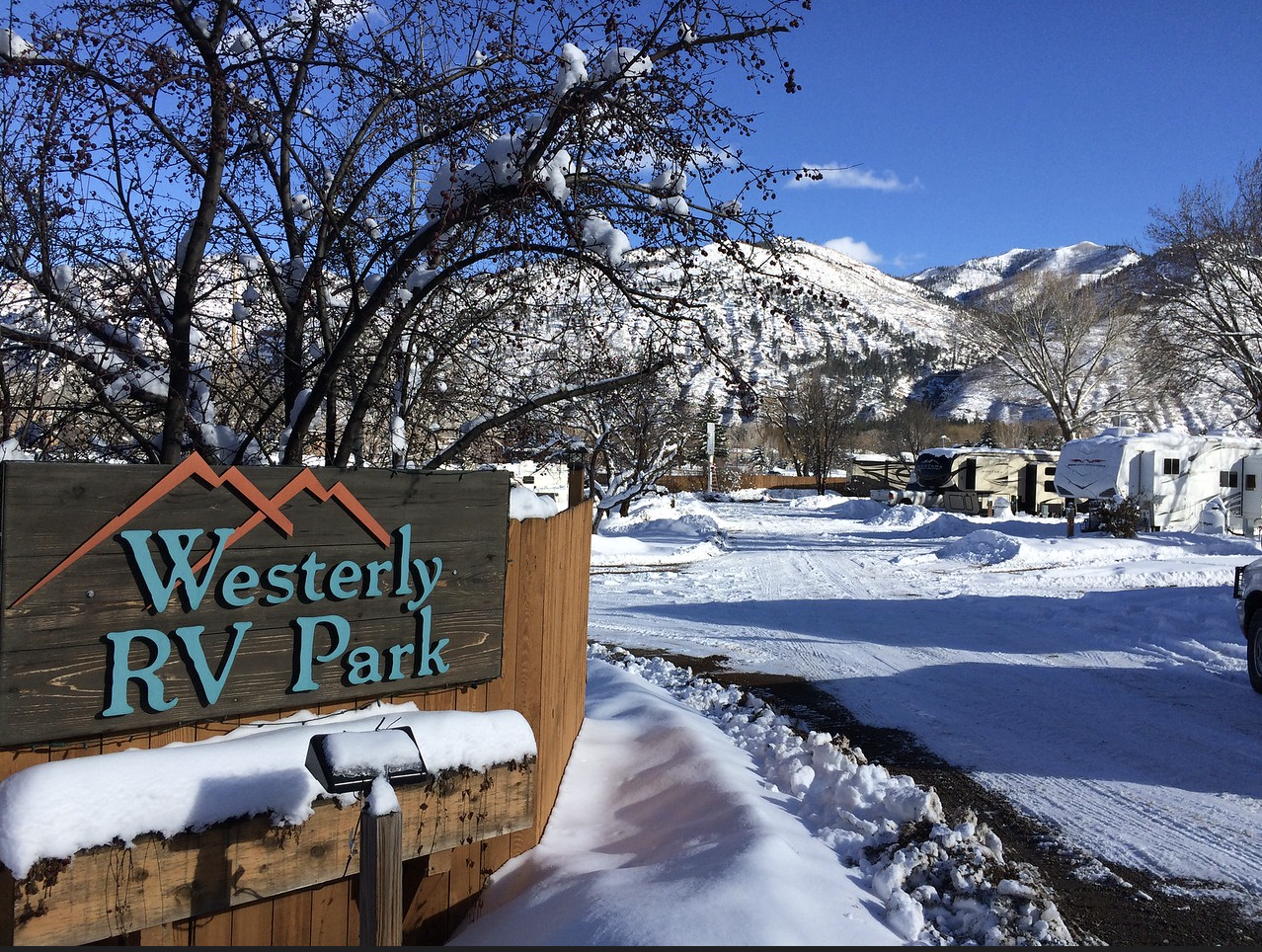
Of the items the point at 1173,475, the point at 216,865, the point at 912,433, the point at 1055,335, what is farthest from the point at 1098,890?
the point at 912,433

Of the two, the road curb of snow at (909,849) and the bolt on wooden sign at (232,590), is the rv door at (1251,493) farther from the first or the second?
the bolt on wooden sign at (232,590)

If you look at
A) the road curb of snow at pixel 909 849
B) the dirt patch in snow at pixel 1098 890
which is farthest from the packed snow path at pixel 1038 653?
the road curb of snow at pixel 909 849

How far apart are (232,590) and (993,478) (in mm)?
40695

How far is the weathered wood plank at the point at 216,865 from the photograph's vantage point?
8.68ft

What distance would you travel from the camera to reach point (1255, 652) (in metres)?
8.45

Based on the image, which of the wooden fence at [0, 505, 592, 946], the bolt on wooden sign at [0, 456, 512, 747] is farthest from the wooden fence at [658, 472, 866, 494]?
the bolt on wooden sign at [0, 456, 512, 747]

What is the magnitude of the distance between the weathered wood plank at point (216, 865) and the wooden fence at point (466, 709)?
3cm

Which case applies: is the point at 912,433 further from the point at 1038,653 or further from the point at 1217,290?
the point at 1038,653

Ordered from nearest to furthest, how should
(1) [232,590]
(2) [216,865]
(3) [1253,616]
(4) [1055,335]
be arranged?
(2) [216,865]
(1) [232,590]
(3) [1253,616]
(4) [1055,335]

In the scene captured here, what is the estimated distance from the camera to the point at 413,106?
16.7 ft

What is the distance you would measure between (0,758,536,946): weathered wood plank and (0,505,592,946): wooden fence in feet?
0.11

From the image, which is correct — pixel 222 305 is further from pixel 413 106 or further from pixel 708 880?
pixel 708 880

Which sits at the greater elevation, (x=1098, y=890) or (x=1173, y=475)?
(x=1173, y=475)


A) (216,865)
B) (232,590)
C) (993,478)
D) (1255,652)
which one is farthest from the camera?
(993,478)
